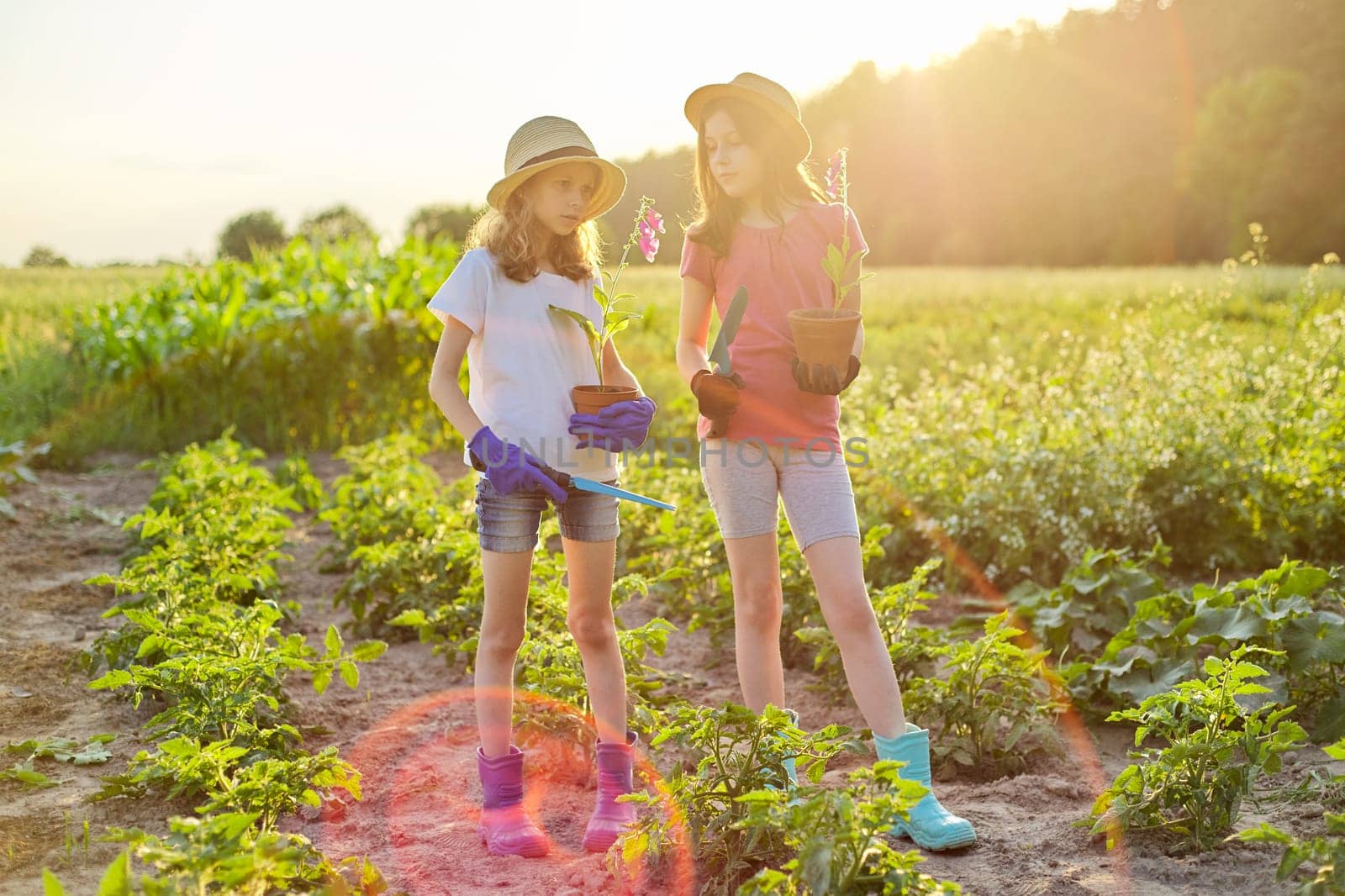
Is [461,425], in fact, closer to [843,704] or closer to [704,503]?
[843,704]

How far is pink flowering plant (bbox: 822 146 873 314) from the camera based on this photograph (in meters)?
2.81

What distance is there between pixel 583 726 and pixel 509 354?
1223 mm

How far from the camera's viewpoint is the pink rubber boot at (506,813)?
2793mm

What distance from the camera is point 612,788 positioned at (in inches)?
113

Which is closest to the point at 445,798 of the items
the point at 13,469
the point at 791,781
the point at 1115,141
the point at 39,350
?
A: the point at 791,781

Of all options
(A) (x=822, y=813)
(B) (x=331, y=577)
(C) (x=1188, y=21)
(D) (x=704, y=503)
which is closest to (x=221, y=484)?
(B) (x=331, y=577)

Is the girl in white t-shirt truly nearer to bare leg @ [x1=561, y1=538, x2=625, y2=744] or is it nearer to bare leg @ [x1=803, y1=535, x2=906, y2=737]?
bare leg @ [x1=561, y1=538, x2=625, y2=744]

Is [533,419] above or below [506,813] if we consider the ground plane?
above

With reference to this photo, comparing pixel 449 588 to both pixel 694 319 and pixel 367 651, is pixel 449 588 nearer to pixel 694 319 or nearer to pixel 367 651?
pixel 367 651

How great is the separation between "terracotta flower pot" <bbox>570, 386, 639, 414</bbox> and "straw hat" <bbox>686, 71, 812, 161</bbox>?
2.57 feet

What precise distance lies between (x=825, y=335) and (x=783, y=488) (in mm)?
444

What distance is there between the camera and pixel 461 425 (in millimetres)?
2670

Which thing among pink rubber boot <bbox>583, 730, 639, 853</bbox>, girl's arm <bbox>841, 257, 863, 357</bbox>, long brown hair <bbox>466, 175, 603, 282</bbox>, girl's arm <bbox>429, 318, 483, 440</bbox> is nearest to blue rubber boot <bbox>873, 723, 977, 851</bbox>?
pink rubber boot <bbox>583, 730, 639, 853</bbox>

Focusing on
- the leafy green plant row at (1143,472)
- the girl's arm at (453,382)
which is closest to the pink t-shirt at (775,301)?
the girl's arm at (453,382)
